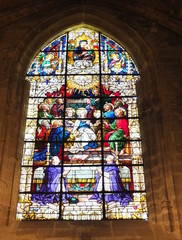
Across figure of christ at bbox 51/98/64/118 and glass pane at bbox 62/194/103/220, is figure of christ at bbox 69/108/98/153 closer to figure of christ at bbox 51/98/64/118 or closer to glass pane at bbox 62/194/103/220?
figure of christ at bbox 51/98/64/118

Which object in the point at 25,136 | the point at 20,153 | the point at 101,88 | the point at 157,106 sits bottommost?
the point at 20,153

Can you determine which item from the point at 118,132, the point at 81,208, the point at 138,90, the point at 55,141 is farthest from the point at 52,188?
the point at 138,90

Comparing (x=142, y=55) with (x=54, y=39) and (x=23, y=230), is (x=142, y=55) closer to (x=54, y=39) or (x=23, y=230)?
(x=54, y=39)

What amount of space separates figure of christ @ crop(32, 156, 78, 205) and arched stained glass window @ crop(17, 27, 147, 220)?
21 millimetres

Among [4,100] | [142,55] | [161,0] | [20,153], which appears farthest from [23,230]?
[161,0]

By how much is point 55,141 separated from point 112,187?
68.8 inches

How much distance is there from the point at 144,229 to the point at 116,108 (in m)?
3.14

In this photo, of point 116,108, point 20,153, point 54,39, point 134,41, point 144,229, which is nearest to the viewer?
point 144,229

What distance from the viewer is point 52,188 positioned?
8.05 m

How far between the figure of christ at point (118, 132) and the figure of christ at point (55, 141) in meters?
0.97

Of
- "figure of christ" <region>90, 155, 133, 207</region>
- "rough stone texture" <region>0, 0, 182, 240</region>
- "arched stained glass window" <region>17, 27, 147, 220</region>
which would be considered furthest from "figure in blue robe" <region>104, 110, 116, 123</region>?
"figure of christ" <region>90, 155, 133, 207</region>

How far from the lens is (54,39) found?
1062 cm

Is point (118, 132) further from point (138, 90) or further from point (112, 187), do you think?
point (112, 187)

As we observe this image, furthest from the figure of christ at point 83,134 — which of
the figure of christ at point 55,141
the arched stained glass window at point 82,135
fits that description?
the figure of christ at point 55,141
